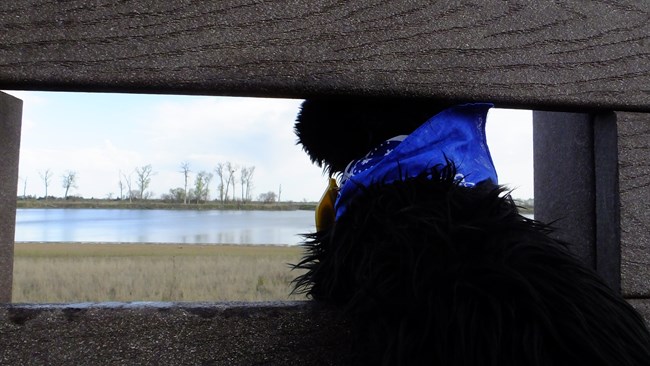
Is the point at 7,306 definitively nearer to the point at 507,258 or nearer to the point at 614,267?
the point at 507,258

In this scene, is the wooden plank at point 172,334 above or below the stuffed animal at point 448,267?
below

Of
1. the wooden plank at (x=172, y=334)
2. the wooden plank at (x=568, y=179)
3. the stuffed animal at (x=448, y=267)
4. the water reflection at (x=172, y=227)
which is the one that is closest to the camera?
the stuffed animal at (x=448, y=267)

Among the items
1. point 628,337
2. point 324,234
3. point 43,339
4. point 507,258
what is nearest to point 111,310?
point 43,339

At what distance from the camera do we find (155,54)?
33.8 inches

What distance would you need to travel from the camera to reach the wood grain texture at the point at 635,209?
947mm

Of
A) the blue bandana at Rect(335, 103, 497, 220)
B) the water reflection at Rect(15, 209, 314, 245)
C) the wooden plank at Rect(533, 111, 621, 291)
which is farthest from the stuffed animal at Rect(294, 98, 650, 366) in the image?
the water reflection at Rect(15, 209, 314, 245)

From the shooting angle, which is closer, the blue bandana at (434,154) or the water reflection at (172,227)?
the blue bandana at (434,154)

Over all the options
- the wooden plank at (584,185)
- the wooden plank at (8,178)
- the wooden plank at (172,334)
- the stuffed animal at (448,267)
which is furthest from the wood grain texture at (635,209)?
the wooden plank at (8,178)

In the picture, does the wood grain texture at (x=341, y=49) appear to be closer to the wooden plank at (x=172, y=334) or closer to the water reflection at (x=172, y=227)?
the wooden plank at (x=172, y=334)

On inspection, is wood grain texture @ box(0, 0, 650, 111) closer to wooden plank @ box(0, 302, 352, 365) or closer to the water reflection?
wooden plank @ box(0, 302, 352, 365)

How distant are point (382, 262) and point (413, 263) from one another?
6 centimetres

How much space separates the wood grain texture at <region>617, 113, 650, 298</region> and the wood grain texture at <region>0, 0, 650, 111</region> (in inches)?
2.8

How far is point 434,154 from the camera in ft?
2.89

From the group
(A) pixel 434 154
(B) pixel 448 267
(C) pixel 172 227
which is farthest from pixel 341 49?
(C) pixel 172 227
